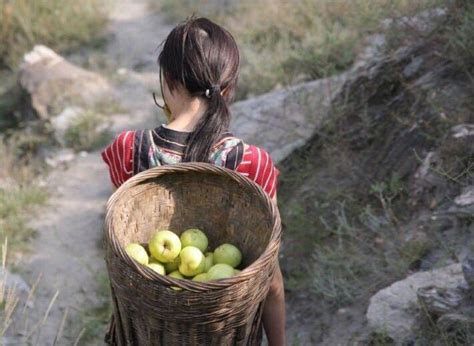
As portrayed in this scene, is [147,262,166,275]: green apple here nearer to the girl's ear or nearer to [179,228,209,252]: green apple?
[179,228,209,252]: green apple

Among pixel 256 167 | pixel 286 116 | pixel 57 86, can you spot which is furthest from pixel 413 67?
pixel 57 86

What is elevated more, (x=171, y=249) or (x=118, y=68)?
(x=171, y=249)

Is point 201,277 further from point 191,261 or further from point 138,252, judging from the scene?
point 138,252

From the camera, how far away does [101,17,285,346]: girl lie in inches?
84.5

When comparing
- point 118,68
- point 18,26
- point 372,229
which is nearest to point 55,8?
point 18,26

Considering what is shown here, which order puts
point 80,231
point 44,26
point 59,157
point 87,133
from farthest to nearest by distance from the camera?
point 44,26
point 87,133
point 59,157
point 80,231

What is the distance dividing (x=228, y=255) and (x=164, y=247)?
216 mm

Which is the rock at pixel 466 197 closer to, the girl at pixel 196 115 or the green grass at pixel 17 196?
the girl at pixel 196 115

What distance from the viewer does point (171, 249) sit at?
2.13m

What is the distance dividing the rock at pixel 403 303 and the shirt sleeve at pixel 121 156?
4.13 feet

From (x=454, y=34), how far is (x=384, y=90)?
50 centimetres

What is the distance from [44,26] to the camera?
7.56m

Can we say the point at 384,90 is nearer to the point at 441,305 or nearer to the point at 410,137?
the point at 410,137

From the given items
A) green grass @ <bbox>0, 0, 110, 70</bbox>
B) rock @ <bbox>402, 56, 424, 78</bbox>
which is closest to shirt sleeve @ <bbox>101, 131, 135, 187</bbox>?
rock @ <bbox>402, 56, 424, 78</bbox>
